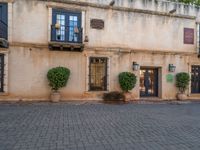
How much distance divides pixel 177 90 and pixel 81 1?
29.9ft

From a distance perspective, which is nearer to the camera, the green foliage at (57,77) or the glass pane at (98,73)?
the green foliage at (57,77)

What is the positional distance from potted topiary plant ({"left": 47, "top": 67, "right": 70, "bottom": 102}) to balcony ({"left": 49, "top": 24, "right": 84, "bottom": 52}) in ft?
4.32

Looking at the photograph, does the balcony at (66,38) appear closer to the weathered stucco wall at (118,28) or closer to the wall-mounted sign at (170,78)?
the weathered stucco wall at (118,28)

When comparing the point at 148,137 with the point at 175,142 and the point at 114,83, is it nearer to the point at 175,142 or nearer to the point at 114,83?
the point at 175,142

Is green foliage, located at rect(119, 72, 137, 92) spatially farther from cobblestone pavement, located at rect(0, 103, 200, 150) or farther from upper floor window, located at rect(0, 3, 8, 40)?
upper floor window, located at rect(0, 3, 8, 40)

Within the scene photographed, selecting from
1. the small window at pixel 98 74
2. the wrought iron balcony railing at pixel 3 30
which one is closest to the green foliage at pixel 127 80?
the small window at pixel 98 74

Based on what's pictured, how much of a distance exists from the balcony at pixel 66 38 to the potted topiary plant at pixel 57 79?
4.32 feet

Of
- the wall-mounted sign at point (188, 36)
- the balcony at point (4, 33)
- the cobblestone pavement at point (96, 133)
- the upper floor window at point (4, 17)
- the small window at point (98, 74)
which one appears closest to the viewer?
the cobblestone pavement at point (96, 133)

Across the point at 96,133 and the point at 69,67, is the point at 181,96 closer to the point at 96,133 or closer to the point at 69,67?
the point at 69,67

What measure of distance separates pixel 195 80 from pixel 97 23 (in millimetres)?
8672

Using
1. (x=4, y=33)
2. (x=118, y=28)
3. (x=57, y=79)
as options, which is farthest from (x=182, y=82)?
(x=4, y=33)

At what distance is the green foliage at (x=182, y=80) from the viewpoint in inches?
664

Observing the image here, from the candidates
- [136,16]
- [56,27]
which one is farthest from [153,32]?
[56,27]

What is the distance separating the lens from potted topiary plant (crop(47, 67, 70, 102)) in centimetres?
1375
